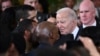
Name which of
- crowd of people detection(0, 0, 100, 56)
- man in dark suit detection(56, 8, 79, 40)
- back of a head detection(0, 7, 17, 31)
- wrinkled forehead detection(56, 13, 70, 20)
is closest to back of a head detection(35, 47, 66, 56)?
crowd of people detection(0, 0, 100, 56)

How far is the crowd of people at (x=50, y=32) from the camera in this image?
2.42 metres

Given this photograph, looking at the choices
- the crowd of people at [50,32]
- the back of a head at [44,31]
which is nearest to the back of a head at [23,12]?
the crowd of people at [50,32]

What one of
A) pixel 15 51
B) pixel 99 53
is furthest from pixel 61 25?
pixel 15 51

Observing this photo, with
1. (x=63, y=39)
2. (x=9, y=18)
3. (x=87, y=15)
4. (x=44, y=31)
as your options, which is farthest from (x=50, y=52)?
(x=9, y=18)

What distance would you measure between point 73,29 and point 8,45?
2690 mm

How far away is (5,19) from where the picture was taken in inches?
260

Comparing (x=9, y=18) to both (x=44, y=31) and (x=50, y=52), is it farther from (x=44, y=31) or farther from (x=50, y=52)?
(x=50, y=52)

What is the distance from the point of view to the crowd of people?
2418 millimetres

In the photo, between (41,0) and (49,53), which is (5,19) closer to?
(41,0)

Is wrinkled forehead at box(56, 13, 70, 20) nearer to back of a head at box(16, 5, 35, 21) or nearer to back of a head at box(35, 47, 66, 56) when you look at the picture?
back of a head at box(16, 5, 35, 21)

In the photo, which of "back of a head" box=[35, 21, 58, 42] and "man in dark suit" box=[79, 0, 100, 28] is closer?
"back of a head" box=[35, 21, 58, 42]

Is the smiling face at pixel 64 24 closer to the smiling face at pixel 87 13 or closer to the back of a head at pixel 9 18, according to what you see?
the smiling face at pixel 87 13

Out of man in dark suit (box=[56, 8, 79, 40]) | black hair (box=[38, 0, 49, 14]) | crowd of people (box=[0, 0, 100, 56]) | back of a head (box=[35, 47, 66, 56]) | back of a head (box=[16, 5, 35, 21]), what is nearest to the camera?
back of a head (box=[35, 47, 66, 56])

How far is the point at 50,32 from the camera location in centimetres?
409
